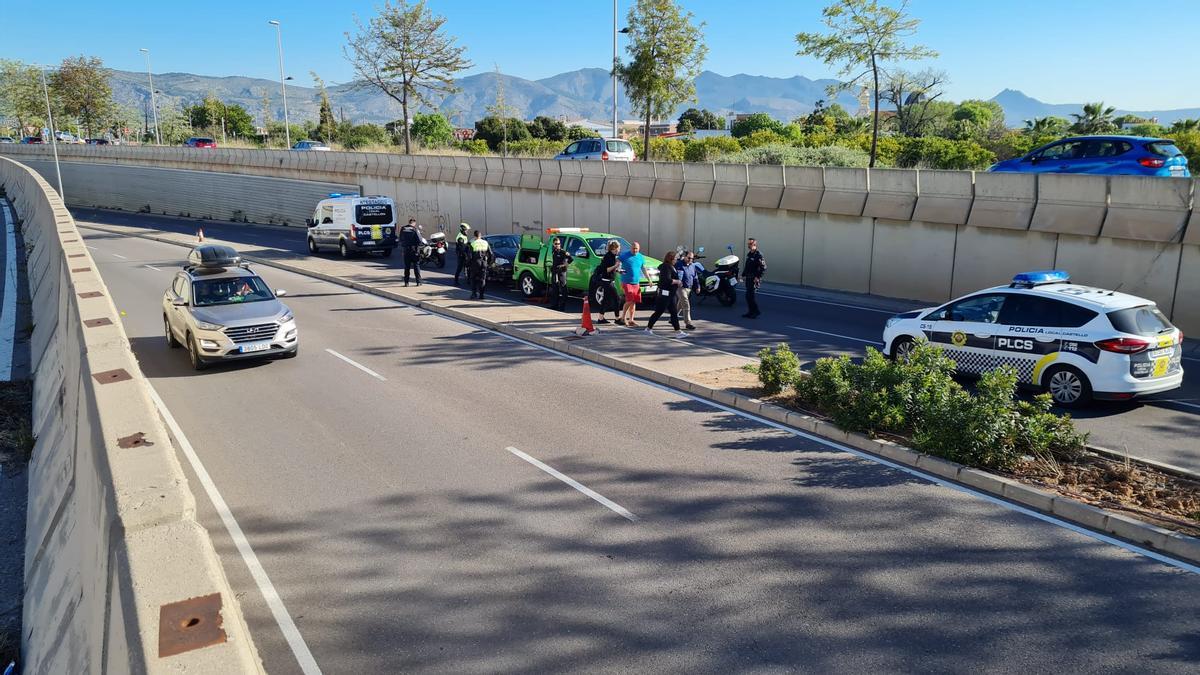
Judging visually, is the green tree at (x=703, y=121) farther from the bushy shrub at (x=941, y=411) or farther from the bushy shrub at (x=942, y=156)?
the bushy shrub at (x=941, y=411)

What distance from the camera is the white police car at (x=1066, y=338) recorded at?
10586 millimetres

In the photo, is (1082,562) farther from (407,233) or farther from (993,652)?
(407,233)

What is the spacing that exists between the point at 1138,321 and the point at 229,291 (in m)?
14.1

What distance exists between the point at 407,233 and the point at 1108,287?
17.0m

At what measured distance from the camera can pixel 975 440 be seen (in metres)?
8.45

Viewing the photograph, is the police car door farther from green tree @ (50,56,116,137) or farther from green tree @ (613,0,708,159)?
green tree @ (50,56,116,137)

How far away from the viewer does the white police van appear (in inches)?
1169

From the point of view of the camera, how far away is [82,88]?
74.1 metres

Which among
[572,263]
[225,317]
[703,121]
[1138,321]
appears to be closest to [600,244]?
[572,263]

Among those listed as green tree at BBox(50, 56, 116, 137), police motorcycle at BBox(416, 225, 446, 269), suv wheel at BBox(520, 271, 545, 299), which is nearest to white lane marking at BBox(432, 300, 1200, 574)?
suv wheel at BBox(520, 271, 545, 299)

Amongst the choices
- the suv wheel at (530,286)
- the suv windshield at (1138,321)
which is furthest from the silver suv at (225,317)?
the suv windshield at (1138,321)

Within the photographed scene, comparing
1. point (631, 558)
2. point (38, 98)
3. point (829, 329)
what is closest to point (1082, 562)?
point (631, 558)

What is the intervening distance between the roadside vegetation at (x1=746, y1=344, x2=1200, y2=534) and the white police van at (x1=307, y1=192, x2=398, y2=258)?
887 inches

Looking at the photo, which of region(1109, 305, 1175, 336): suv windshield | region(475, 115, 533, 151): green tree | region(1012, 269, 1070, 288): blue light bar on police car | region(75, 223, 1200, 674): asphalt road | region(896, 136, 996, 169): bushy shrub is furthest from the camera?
region(475, 115, 533, 151): green tree
